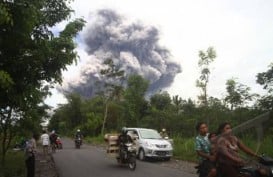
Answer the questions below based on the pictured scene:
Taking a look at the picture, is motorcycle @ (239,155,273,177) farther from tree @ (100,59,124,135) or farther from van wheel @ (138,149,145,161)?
tree @ (100,59,124,135)

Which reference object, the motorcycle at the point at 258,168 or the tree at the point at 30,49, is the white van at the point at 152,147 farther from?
the motorcycle at the point at 258,168

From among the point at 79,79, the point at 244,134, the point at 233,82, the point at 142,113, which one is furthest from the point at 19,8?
the point at 79,79

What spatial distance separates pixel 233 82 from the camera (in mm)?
33031

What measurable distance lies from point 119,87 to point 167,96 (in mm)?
15322

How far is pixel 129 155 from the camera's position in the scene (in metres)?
19.8

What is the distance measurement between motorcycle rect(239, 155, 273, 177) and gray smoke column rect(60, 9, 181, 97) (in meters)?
152

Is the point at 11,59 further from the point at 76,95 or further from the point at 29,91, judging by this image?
the point at 76,95

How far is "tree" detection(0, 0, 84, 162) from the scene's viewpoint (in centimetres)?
809

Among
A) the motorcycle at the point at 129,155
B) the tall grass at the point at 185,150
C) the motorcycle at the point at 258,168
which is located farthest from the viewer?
the tall grass at the point at 185,150

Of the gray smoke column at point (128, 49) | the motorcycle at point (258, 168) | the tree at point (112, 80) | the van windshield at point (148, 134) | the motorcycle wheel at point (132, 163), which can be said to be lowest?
the motorcycle at point (258, 168)

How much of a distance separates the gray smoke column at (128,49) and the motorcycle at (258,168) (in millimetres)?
152488

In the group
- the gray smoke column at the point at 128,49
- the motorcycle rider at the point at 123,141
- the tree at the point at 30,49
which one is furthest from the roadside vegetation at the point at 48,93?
the gray smoke column at the point at 128,49

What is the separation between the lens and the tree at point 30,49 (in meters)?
8.09

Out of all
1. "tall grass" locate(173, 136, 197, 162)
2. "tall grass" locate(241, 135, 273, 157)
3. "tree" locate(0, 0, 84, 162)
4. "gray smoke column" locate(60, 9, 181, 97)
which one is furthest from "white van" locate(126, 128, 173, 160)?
"gray smoke column" locate(60, 9, 181, 97)
